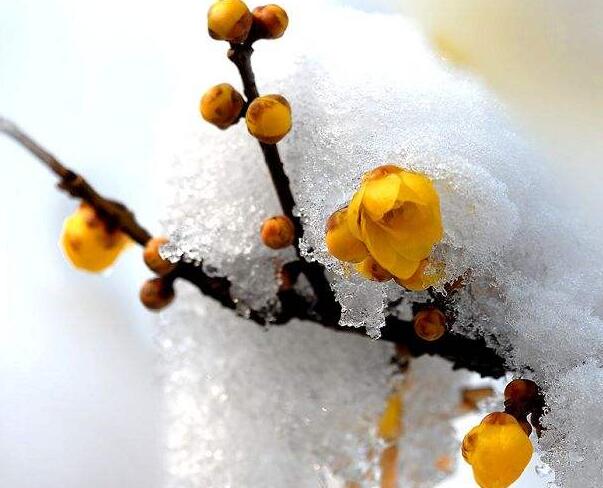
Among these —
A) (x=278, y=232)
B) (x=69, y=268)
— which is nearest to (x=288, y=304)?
(x=278, y=232)

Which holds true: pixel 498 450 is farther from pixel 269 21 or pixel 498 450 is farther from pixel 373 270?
pixel 269 21

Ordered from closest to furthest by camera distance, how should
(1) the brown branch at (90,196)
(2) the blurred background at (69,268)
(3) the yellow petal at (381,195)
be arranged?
1. (3) the yellow petal at (381,195)
2. (1) the brown branch at (90,196)
3. (2) the blurred background at (69,268)

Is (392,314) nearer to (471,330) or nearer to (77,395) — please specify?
(471,330)

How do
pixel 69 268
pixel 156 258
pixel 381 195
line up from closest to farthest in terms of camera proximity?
pixel 381 195 < pixel 156 258 < pixel 69 268

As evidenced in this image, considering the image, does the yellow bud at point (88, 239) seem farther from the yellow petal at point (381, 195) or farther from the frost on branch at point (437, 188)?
the yellow petal at point (381, 195)

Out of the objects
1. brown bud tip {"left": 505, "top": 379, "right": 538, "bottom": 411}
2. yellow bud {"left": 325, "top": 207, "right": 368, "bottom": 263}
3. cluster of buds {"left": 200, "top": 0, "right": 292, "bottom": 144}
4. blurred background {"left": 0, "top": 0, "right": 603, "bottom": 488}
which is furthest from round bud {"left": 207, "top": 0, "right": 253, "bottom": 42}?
blurred background {"left": 0, "top": 0, "right": 603, "bottom": 488}

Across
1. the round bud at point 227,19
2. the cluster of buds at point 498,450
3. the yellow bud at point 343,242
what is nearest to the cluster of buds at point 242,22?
the round bud at point 227,19
